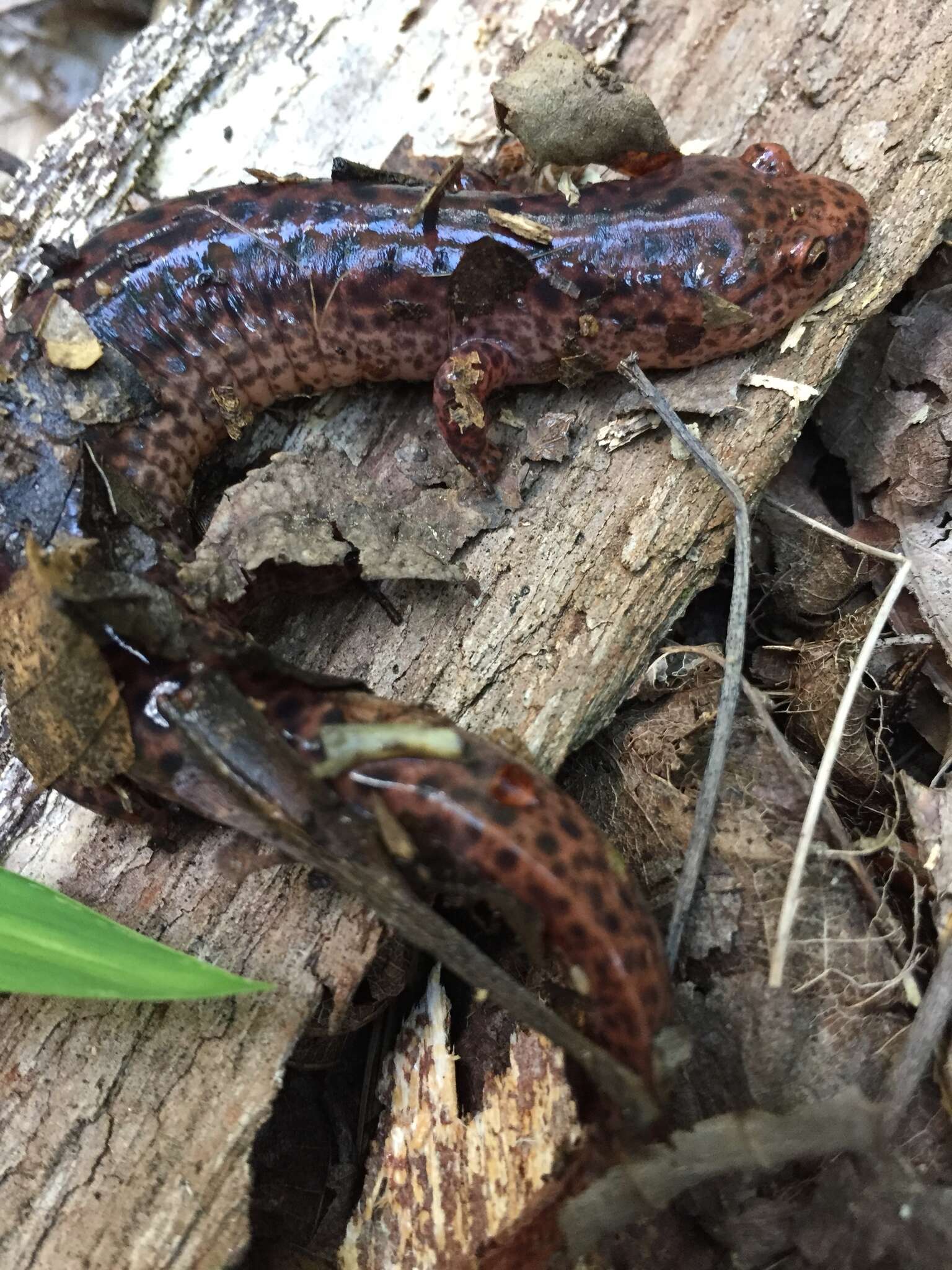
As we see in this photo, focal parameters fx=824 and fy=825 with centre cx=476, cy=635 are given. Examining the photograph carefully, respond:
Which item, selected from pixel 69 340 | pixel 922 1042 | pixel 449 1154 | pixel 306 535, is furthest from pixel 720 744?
pixel 69 340

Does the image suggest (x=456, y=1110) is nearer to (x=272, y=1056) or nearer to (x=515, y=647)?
(x=272, y=1056)

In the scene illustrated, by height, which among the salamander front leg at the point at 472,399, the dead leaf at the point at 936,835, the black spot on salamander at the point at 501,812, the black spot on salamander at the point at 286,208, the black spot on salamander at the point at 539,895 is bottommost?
A: the black spot on salamander at the point at 539,895

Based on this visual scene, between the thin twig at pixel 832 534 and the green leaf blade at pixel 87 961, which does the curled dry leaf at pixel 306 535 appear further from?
the thin twig at pixel 832 534

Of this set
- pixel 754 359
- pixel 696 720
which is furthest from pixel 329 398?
pixel 696 720

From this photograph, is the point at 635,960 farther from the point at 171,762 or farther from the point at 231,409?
the point at 231,409

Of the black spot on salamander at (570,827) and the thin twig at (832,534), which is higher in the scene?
Result: the thin twig at (832,534)

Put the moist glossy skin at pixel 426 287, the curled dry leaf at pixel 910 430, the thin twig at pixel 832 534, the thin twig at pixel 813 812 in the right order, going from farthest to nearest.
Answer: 1. the moist glossy skin at pixel 426 287
2. the curled dry leaf at pixel 910 430
3. the thin twig at pixel 832 534
4. the thin twig at pixel 813 812

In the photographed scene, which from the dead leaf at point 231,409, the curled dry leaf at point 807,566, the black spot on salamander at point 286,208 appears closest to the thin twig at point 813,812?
the curled dry leaf at point 807,566
